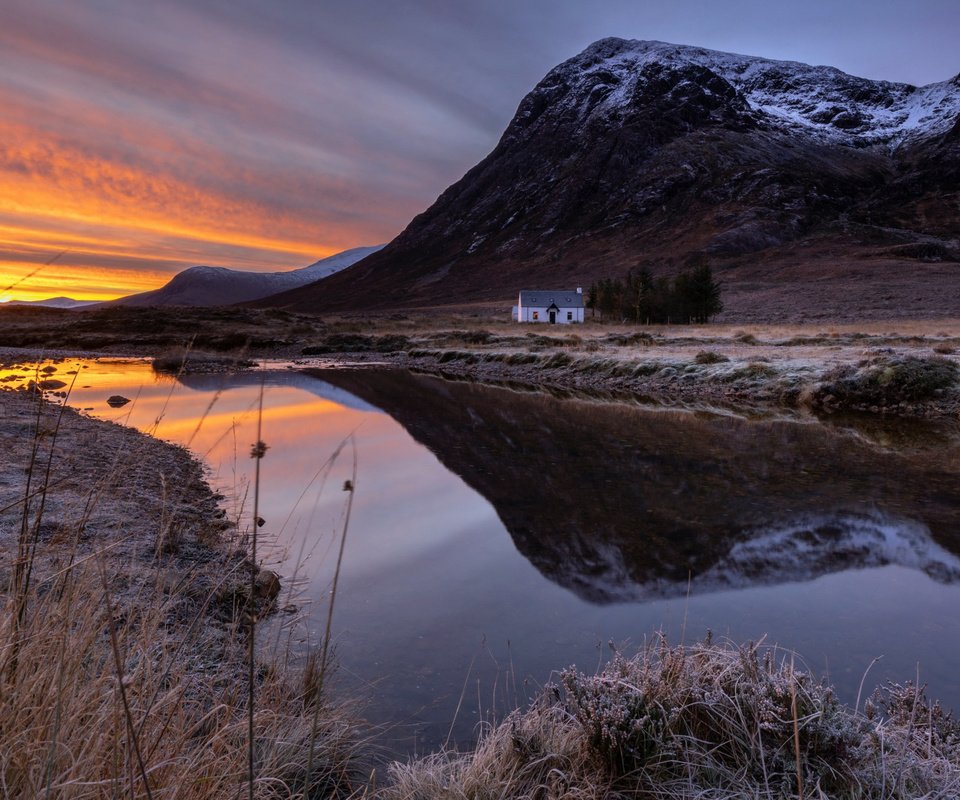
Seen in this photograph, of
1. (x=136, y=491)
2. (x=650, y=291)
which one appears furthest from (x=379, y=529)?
(x=650, y=291)

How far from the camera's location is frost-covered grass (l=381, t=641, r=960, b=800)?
3.14 metres

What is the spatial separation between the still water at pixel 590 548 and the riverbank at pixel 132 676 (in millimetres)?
620

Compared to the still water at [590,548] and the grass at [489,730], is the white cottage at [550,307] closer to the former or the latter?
the still water at [590,548]

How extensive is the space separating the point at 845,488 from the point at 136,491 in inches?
→ 436

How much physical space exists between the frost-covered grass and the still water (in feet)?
2.07

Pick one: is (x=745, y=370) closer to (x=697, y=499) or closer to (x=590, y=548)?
(x=697, y=499)

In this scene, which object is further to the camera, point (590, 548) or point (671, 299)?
point (671, 299)

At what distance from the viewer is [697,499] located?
10172 millimetres

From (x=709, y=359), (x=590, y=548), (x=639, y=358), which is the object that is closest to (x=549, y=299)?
(x=639, y=358)

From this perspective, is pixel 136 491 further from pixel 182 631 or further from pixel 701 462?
pixel 701 462

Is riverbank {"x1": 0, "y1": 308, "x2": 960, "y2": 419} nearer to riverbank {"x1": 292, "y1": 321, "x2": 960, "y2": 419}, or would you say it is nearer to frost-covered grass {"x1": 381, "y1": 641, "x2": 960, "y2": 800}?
riverbank {"x1": 292, "y1": 321, "x2": 960, "y2": 419}

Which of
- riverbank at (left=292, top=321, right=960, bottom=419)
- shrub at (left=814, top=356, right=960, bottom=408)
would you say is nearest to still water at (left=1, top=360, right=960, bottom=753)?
shrub at (left=814, top=356, right=960, bottom=408)

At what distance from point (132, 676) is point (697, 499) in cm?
892

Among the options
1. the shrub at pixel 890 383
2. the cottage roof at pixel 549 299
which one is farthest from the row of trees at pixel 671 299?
the shrub at pixel 890 383
